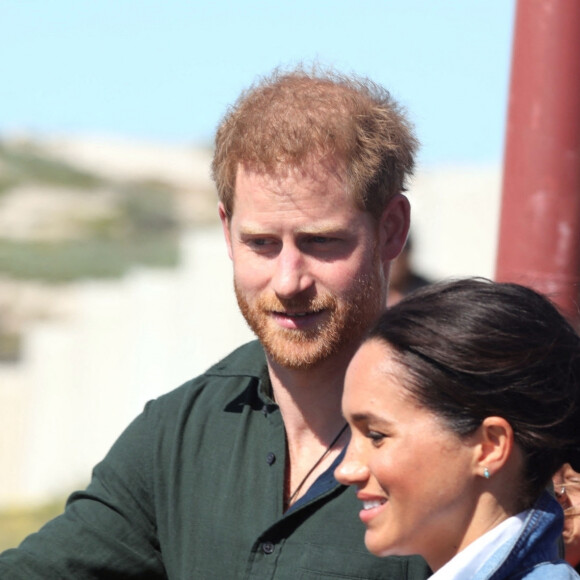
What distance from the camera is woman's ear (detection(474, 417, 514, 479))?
2209mm

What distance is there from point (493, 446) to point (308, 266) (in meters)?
0.69

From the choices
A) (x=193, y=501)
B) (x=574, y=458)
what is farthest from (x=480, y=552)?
(x=193, y=501)

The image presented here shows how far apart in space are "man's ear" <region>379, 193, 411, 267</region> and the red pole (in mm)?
393

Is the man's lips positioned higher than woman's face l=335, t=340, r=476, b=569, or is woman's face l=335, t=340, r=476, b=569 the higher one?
the man's lips

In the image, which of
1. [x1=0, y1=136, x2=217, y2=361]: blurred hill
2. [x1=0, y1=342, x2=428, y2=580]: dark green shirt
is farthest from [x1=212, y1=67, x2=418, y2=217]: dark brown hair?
[x1=0, y1=136, x2=217, y2=361]: blurred hill

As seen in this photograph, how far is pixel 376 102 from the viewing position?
293 centimetres

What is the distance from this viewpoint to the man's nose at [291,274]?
108 inches

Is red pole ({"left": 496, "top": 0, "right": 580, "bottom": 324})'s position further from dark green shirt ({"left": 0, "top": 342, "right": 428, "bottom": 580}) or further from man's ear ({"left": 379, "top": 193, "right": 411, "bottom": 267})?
dark green shirt ({"left": 0, "top": 342, "right": 428, "bottom": 580})

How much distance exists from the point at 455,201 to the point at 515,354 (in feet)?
29.7

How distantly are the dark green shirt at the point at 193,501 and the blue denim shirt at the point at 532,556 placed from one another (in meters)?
0.55

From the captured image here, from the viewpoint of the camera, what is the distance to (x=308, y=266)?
9.06 feet

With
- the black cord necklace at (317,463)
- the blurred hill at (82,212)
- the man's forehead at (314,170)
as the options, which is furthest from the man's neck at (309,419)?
the blurred hill at (82,212)

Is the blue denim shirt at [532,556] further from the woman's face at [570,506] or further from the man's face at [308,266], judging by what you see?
the man's face at [308,266]

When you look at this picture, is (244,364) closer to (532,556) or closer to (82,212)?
(532,556)
